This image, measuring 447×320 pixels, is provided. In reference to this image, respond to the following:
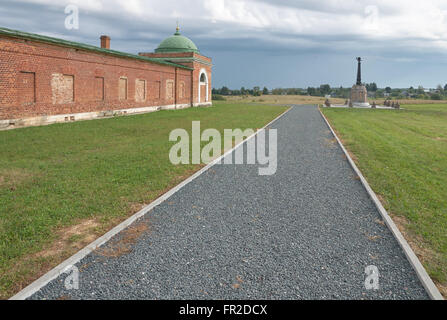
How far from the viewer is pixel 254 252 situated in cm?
467

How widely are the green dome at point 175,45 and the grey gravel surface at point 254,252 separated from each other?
137ft

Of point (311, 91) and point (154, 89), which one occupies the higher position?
point (311, 91)

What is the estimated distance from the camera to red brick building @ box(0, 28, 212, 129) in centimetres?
1825

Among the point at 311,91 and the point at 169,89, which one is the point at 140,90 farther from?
the point at 311,91

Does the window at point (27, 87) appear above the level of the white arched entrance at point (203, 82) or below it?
below

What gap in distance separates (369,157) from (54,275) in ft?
33.8

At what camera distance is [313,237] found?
17.0 ft

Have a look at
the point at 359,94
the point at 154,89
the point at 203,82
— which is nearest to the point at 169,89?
the point at 154,89

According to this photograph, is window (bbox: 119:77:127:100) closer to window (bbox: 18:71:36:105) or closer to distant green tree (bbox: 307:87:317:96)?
window (bbox: 18:71:36:105)

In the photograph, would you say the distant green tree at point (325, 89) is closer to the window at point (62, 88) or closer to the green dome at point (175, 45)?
the green dome at point (175, 45)

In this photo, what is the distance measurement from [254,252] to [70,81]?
21.6m

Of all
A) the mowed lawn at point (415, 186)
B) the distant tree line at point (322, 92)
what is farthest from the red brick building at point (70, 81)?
the distant tree line at point (322, 92)

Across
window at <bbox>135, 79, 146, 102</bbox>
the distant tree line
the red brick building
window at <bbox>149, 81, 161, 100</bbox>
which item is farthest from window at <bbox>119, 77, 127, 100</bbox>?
the distant tree line

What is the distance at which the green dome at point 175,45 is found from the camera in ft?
153
